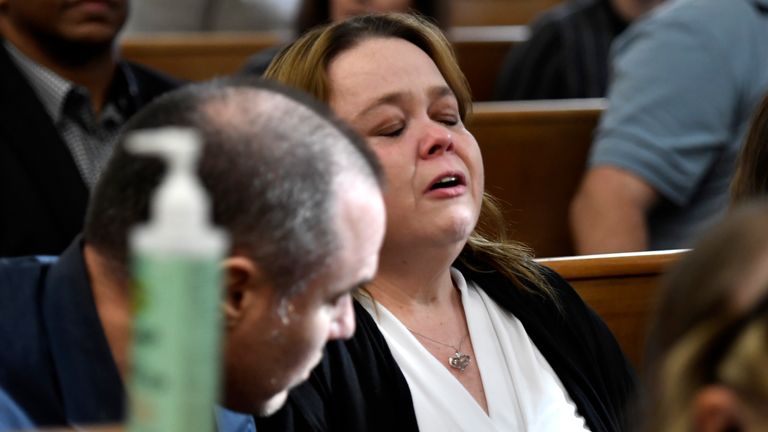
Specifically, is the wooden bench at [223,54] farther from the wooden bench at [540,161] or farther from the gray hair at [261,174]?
the gray hair at [261,174]

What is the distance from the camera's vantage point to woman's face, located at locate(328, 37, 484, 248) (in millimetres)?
1670

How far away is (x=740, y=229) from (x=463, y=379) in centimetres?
81

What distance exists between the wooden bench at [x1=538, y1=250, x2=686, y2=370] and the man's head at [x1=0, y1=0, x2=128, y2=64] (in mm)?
1399

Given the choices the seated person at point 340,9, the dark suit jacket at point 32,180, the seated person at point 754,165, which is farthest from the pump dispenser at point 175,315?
the seated person at point 340,9

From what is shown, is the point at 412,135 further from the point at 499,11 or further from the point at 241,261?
the point at 499,11

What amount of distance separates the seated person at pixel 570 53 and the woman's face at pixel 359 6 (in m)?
0.64

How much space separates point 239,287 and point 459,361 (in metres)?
0.68

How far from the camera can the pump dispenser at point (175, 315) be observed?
2.52 ft

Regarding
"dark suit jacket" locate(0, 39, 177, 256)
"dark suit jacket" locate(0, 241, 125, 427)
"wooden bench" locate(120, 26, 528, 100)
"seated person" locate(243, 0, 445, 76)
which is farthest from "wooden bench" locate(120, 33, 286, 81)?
"dark suit jacket" locate(0, 241, 125, 427)

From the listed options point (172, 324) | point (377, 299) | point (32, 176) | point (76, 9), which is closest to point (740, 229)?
point (172, 324)

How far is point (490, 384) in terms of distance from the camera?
1696 millimetres

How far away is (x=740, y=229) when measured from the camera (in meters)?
0.95

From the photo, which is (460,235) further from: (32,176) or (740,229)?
(32,176)

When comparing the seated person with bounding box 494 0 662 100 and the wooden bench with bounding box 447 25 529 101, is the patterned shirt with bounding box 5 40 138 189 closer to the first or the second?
the seated person with bounding box 494 0 662 100
